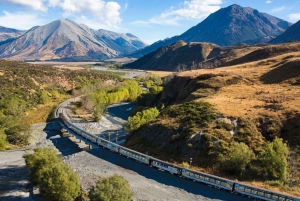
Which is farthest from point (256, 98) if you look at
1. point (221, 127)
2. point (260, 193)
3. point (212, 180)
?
point (260, 193)

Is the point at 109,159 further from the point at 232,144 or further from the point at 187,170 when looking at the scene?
the point at 232,144

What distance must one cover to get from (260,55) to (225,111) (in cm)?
8609

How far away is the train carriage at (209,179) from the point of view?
2964 cm

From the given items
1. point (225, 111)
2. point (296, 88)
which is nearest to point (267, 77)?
point (296, 88)

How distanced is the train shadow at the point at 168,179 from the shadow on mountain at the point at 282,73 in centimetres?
4878

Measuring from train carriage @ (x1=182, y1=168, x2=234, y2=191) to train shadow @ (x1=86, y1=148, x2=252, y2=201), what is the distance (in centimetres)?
49

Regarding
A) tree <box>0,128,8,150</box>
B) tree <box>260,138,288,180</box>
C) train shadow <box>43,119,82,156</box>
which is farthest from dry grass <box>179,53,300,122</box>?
tree <box>0,128,8,150</box>

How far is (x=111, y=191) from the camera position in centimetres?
2262

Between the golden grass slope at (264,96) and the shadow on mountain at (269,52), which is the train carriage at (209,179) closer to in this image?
the golden grass slope at (264,96)

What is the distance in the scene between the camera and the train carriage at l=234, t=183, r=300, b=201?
26.5 m

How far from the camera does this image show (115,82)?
147750 mm

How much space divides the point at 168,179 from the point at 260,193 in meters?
10.2

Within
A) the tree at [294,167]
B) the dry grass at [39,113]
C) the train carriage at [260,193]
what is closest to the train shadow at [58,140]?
the dry grass at [39,113]

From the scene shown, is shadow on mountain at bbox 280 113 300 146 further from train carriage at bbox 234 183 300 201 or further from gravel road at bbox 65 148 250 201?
gravel road at bbox 65 148 250 201
